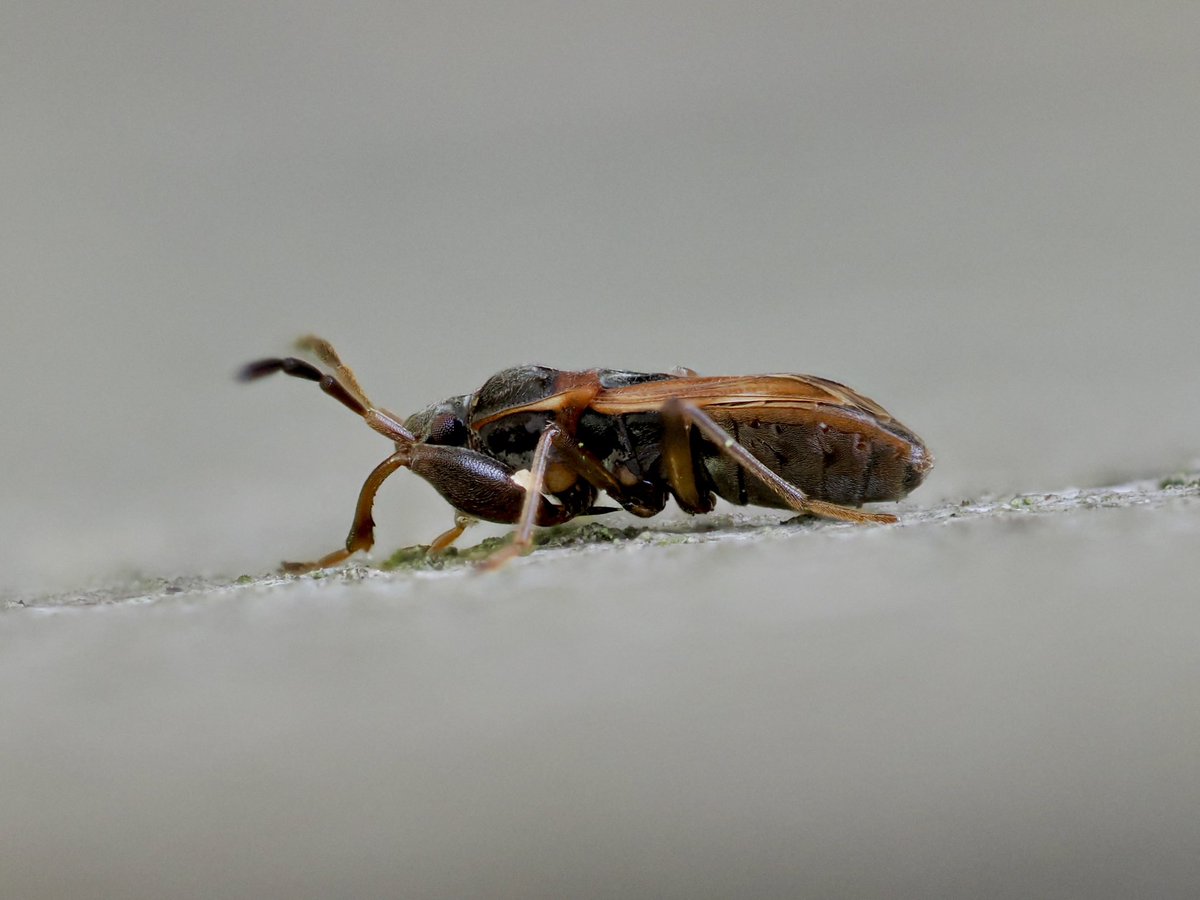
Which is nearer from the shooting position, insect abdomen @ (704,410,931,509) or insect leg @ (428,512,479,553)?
insect abdomen @ (704,410,931,509)

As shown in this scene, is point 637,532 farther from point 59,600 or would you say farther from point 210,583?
point 59,600

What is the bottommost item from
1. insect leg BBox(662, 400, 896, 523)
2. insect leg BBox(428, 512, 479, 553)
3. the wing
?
insect leg BBox(428, 512, 479, 553)

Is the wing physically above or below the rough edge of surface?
above

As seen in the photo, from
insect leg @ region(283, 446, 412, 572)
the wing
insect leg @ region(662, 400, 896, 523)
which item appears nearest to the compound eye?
insect leg @ region(283, 446, 412, 572)

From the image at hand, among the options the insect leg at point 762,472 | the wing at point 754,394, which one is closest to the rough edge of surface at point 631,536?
the insect leg at point 762,472

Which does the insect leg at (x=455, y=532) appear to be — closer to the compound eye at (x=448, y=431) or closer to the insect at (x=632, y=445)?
the insect at (x=632, y=445)

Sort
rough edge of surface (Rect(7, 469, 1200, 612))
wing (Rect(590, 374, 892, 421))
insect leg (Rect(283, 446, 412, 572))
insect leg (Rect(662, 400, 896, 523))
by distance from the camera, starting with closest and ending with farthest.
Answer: rough edge of surface (Rect(7, 469, 1200, 612))
insect leg (Rect(662, 400, 896, 523))
wing (Rect(590, 374, 892, 421))
insect leg (Rect(283, 446, 412, 572))

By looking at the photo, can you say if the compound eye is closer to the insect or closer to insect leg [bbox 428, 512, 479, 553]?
the insect

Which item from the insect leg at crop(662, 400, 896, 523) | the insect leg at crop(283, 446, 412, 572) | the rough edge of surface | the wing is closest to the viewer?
the rough edge of surface
